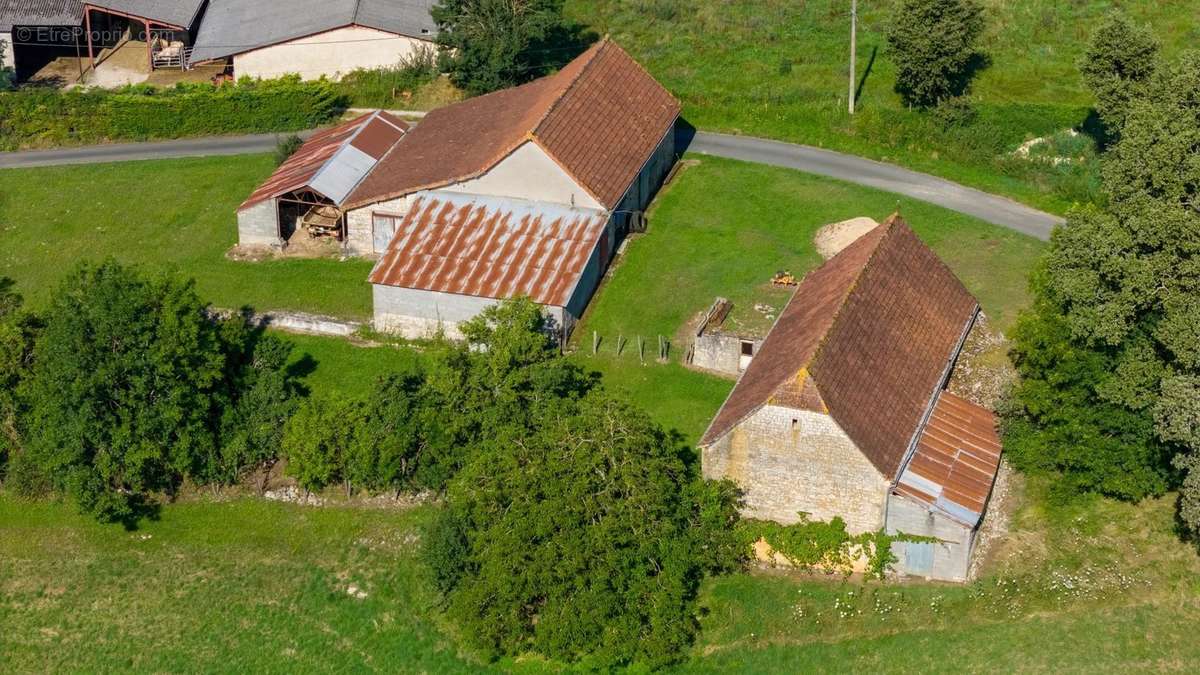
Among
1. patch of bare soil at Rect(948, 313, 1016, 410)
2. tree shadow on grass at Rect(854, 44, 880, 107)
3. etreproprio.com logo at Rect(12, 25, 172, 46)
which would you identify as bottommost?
patch of bare soil at Rect(948, 313, 1016, 410)

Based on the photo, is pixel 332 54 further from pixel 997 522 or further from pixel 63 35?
pixel 997 522

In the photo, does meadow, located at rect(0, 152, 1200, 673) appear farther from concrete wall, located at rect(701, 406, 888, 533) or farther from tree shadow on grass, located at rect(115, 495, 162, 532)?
concrete wall, located at rect(701, 406, 888, 533)

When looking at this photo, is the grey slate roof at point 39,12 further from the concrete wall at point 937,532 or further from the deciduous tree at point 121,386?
the concrete wall at point 937,532

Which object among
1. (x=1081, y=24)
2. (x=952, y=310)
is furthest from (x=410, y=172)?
(x=1081, y=24)

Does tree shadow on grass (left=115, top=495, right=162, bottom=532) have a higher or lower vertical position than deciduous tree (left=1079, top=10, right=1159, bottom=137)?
lower

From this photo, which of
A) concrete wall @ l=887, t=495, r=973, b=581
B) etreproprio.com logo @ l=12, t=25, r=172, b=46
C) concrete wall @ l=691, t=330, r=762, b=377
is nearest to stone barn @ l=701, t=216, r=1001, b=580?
concrete wall @ l=887, t=495, r=973, b=581

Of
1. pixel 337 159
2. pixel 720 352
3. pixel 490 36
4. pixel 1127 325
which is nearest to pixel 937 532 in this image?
pixel 1127 325
